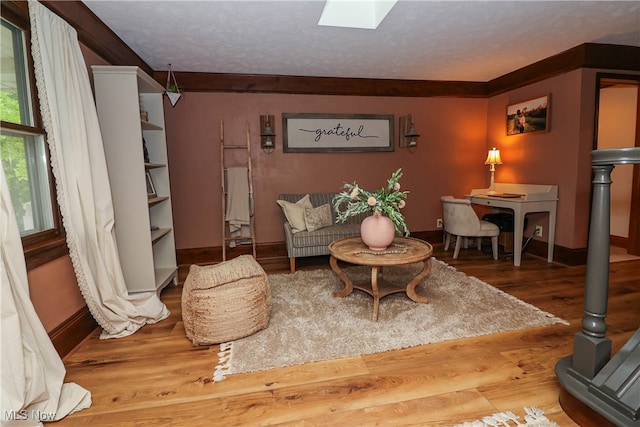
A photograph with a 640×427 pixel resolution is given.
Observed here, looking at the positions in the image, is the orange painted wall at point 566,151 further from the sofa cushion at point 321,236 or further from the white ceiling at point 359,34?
the sofa cushion at point 321,236

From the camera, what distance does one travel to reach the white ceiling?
8.15ft

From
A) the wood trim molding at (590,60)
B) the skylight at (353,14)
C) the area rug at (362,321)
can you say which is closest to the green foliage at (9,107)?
the area rug at (362,321)

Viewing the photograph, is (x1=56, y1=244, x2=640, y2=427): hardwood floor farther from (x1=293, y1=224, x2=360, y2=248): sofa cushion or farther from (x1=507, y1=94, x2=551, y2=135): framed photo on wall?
(x1=507, y1=94, x2=551, y2=135): framed photo on wall

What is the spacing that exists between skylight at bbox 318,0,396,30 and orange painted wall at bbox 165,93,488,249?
64.4 inches

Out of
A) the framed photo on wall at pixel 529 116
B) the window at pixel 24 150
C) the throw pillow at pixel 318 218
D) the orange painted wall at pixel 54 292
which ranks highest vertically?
the framed photo on wall at pixel 529 116

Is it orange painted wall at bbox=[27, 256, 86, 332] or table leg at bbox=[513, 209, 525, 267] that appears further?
table leg at bbox=[513, 209, 525, 267]

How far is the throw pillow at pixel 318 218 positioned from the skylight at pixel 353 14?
6.26 ft

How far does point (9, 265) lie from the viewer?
4.90 feet

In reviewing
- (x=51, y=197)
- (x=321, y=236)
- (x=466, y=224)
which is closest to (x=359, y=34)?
(x=321, y=236)

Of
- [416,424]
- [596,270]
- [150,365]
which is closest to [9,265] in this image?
[150,365]

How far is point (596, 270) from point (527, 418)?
76cm

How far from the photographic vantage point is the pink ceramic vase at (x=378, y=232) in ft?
8.87

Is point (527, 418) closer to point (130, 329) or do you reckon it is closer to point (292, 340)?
point (292, 340)

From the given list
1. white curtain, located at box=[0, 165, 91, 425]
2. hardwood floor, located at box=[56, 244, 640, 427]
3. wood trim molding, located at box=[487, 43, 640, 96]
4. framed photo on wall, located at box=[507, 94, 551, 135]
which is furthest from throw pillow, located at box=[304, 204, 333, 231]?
wood trim molding, located at box=[487, 43, 640, 96]
